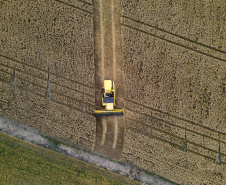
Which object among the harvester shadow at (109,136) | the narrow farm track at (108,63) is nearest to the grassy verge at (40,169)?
the harvester shadow at (109,136)

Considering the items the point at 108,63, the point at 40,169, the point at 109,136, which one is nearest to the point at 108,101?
the point at 109,136

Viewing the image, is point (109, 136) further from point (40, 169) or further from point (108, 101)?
point (40, 169)

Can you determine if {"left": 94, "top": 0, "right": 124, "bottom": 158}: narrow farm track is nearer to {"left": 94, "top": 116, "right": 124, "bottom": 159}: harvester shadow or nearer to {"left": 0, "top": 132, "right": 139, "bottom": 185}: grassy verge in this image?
{"left": 94, "top": 116, "right": 124, "bottom": 159}: harvester shadow

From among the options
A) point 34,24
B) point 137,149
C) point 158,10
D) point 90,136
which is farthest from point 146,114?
point 34,24

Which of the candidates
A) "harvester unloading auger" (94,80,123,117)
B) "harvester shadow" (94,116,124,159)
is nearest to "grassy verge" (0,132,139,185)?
"harvester shadow" (94,116,124,159)

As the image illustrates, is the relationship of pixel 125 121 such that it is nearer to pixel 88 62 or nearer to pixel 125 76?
pixel 125 76
